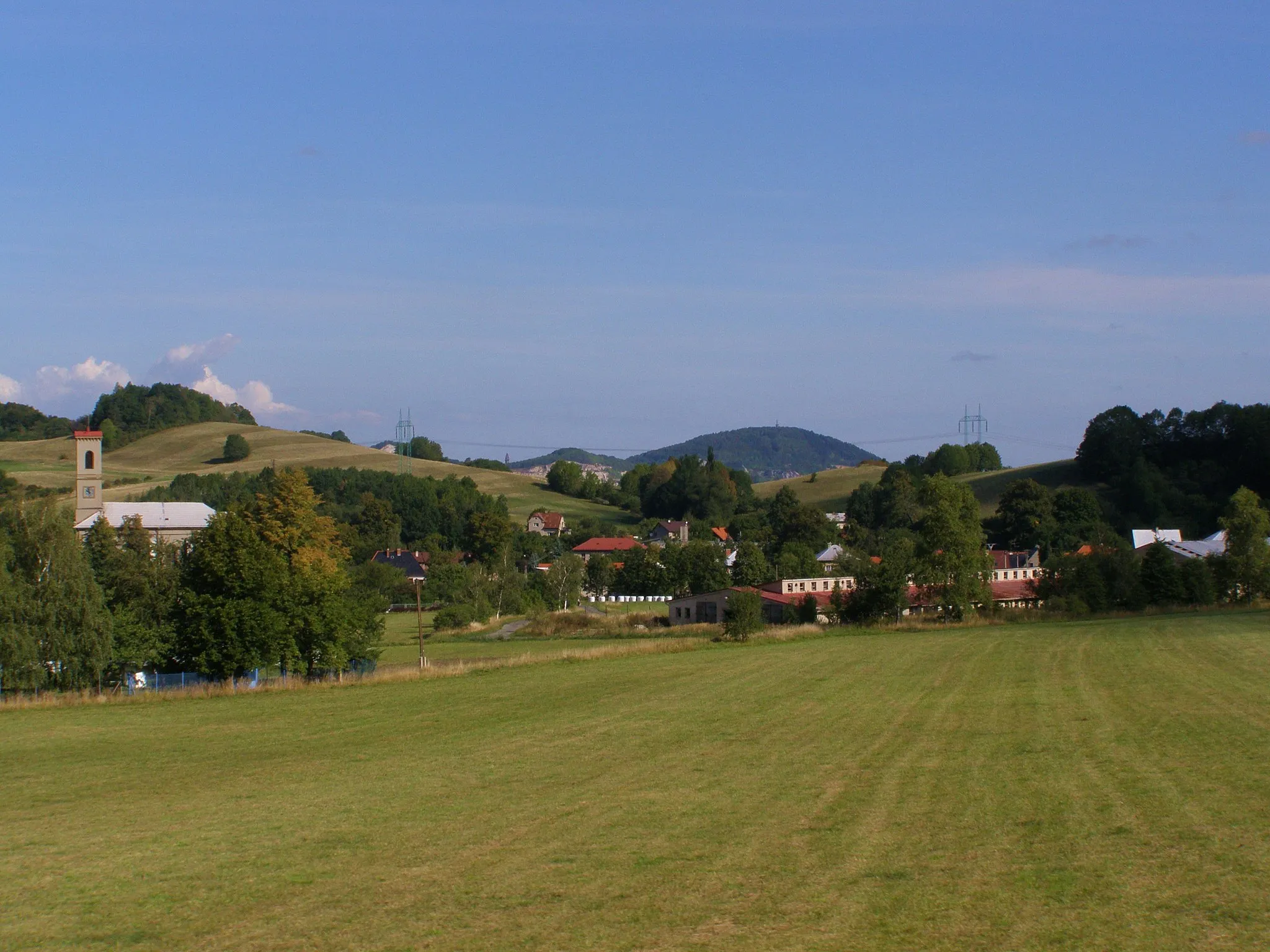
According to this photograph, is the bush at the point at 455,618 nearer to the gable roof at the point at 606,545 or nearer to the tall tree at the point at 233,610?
the tall tree at the point at 233,610

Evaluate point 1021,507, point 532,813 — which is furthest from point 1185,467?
point 532,813

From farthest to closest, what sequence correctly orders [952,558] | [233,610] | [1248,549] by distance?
[1248,549]
[952,558]
[233,610]

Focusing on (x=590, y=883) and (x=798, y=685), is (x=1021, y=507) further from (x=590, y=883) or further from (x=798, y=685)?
(x=590, y=883)

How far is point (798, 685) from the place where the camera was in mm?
35625

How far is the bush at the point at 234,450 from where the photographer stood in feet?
597

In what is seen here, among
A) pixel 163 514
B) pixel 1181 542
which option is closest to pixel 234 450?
pixel 163 514

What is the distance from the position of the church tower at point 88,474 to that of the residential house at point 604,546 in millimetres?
58244

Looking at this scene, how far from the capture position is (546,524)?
156 metres

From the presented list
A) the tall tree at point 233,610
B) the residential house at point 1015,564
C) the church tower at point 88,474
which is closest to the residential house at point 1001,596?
the residential house at point 1015,564

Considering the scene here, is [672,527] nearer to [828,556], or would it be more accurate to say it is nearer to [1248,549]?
[828,556]

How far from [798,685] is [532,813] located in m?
20.6

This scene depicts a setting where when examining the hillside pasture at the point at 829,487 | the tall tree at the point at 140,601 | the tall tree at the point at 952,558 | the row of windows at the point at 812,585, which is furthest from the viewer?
the hillside pasture at the point at 829,487

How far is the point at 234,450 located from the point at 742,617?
465 feet

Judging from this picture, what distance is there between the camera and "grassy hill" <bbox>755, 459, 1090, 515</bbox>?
144 metres
